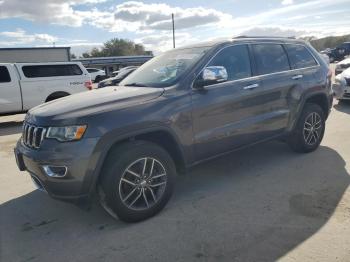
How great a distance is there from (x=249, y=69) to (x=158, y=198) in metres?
2.08

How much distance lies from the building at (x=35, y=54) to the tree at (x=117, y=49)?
2317 inches

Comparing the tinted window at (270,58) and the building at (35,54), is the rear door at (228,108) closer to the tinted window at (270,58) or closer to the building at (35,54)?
the tinted window at (270,58)

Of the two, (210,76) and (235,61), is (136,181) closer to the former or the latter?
(210,76)

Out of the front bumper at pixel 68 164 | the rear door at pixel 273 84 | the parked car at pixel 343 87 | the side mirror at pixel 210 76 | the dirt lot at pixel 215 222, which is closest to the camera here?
the dirt lot at pixel 215 222

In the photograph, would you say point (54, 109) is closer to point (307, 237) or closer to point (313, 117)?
point (307, 237)

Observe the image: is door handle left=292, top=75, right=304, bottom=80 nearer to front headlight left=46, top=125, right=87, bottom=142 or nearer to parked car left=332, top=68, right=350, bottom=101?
front headlight left=46, top=125, right=87, bottom=142

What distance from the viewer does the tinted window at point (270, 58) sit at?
16.6 feet

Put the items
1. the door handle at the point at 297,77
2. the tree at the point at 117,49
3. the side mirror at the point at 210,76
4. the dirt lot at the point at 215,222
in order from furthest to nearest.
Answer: the tree at the point at 117,49
the door handle at the point at 297,77
the side mirror at the point at 210,76
the dirt lot at the point at 215,222

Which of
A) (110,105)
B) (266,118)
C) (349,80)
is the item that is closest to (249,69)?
(266,118)

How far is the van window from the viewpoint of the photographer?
11547mm

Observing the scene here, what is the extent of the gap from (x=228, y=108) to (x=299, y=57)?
1.93 metres

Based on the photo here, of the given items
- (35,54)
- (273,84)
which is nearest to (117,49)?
(35,54)

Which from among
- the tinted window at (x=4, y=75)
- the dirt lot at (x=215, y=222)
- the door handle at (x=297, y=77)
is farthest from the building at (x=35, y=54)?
the door handle at (x=297, y=77)

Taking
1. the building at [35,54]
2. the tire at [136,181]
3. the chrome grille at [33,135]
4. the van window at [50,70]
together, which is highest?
the building at [35,54]
